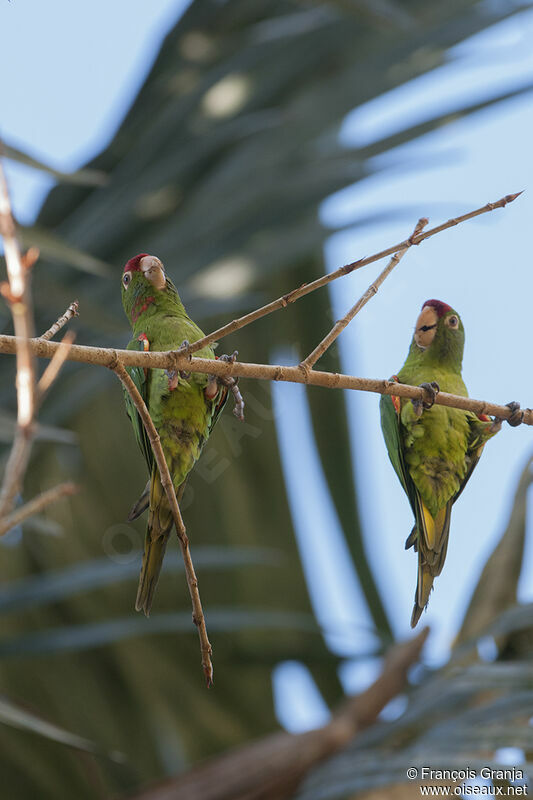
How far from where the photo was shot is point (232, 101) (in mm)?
6637

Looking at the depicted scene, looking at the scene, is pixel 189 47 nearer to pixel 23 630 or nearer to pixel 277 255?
pixel 277 255

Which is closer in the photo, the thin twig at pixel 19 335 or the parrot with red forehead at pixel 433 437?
the thin twig at pixel 19 335

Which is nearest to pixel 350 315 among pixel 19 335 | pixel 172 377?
pixel 172 377

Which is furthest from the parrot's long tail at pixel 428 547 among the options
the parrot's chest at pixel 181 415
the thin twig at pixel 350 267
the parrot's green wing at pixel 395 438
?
the parrot's chest at pixel 181 415

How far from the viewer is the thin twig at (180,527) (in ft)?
3.60

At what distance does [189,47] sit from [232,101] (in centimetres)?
63

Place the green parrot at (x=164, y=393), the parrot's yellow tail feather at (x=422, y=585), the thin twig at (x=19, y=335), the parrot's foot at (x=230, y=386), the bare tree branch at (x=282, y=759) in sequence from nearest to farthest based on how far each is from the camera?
the thin twig at (x=19, y=335) < the parrot's yellow tail feather at (x=422, y=585) < the parrot's foot at (x=230, y=386) < the green parrot at (x=164, y=393) < the bare tree branch at (x=282, y=759)

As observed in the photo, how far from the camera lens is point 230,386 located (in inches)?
53.6

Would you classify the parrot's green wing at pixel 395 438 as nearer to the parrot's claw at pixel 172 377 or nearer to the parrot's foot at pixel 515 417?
the parrot's foot at pixel 515 417

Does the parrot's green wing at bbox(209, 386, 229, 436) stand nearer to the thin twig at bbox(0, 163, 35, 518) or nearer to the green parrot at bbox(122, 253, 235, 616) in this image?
the green parrot at bbox(122, 253, 235, 616)

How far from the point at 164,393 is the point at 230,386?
294mm

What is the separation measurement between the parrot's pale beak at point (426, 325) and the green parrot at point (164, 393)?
36 centimetres

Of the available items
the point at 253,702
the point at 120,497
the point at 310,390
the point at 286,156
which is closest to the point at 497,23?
the point at 286,156

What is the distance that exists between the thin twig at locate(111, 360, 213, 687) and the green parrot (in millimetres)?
154
